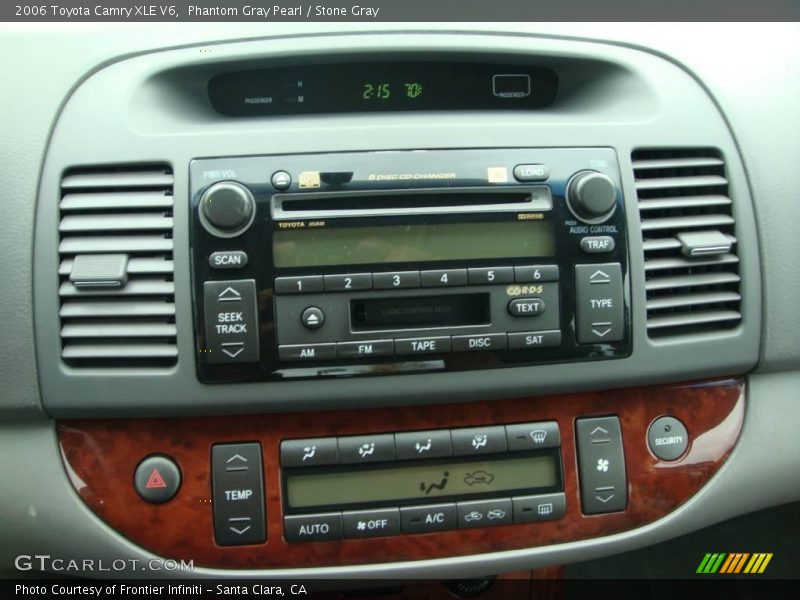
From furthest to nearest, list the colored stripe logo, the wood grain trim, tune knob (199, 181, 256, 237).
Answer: the colored stripe logo, the wood grain trim, tune knob (199, 181, 256, 237)

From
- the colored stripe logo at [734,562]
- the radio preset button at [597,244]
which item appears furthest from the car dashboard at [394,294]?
the colored stripe logo at [734,562]

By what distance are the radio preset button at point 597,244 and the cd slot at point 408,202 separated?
0.29 ft

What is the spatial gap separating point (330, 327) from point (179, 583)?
0.59 meters

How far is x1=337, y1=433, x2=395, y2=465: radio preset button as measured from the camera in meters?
1.15

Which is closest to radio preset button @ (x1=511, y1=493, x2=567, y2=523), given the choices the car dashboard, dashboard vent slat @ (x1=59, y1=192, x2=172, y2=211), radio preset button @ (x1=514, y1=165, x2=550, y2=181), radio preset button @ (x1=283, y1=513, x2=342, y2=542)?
the car dashboard

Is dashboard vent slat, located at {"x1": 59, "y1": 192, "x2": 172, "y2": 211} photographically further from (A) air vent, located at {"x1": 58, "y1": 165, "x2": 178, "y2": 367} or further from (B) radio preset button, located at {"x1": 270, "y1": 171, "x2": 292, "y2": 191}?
(B) radio preset button, located at {"x1": 270, "y1": 171, "x2": 292, "y2": 191}

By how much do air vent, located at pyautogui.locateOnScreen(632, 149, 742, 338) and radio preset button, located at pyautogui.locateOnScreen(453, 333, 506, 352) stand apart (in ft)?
0.95

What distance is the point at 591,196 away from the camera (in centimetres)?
112

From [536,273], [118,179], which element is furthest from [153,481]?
[536,273]

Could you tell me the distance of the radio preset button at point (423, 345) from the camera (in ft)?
3.57

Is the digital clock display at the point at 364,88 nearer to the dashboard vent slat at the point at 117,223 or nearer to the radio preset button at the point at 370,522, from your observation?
the dashboard vent slat at the point at 117,223

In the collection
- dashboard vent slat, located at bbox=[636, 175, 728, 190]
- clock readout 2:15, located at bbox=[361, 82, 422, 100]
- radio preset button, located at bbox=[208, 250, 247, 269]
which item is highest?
clock readout 2:15, located at bbox=[361, 82, 422, 100]

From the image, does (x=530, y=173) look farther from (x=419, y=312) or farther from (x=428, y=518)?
(x=428, y=518)
